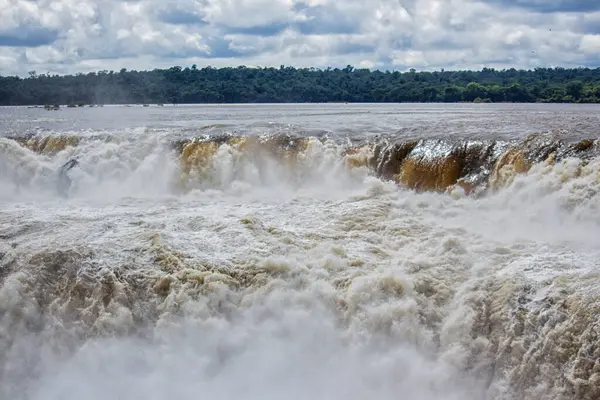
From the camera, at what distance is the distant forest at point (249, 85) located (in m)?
85.6

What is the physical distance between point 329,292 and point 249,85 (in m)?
83.5

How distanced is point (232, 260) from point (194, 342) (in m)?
1.77

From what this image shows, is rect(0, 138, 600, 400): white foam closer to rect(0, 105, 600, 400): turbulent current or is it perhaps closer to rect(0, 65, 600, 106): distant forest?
rect(0, 105, 600, 400): turbulent current

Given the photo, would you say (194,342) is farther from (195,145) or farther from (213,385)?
(195,145)

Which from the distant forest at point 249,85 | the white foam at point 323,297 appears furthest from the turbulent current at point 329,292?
the distant forest at point 249,85

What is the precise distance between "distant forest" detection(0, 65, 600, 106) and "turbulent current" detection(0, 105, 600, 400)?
64258 millimetres

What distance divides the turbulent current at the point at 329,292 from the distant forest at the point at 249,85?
64.3m

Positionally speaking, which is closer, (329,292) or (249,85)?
(329,292)

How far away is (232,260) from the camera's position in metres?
11.2

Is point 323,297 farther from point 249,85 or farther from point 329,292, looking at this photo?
point 249,85

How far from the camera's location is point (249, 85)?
91875 mm

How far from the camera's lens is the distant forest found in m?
85.6

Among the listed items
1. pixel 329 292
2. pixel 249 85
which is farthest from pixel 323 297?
pixel 249 85

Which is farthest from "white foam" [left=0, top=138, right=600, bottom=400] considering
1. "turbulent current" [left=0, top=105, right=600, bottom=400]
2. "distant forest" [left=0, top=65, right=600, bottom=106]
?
"distant forest" [left=0, top=65, right=600, bottom=106]
